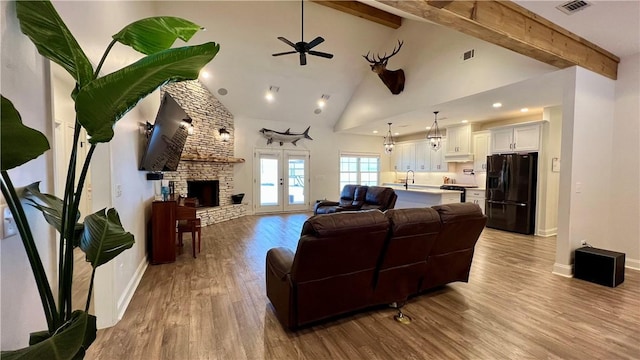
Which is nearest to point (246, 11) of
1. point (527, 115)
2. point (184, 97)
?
point (184, 97)

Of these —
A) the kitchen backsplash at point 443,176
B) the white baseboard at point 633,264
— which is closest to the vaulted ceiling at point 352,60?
the kitchen backsplash at point 443,176

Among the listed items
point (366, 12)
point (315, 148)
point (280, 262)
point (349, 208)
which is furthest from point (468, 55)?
point (315, 148)

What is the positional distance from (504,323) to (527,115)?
5392 millimetres

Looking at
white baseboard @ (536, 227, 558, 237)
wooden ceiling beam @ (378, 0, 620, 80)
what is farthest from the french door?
wooden ceiling beam @ (378, 0, 620, 80)

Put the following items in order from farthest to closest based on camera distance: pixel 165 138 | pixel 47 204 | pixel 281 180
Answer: pixel 281 180 → pixel 165 138 → pixel 47 204

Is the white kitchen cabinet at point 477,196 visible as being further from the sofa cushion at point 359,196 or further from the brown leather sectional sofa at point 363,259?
the brown leather sectional sofa at point 363,259

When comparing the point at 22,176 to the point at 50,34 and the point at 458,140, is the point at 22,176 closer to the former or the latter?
the point at 50,34

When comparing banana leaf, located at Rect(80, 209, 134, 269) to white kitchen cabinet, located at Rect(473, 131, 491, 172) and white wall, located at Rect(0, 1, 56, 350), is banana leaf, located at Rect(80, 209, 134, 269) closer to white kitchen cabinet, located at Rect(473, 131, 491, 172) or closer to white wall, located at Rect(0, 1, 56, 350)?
white wall, located at Rect(0, 1, 56, 350)

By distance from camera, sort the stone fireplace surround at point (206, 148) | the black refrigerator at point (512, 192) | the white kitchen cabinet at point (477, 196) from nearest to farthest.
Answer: the black refrigerator at point (512, 192), the stone fireplace surround at point (206, 148), the white kitchen cabinet at point (477, 196)

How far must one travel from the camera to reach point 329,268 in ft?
6.73

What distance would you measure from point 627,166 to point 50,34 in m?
5.63

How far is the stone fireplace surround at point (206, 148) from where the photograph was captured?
5.91 meters

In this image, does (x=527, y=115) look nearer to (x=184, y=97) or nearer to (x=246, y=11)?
(x=246, y=11)

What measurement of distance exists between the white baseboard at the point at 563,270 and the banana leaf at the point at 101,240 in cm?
444
